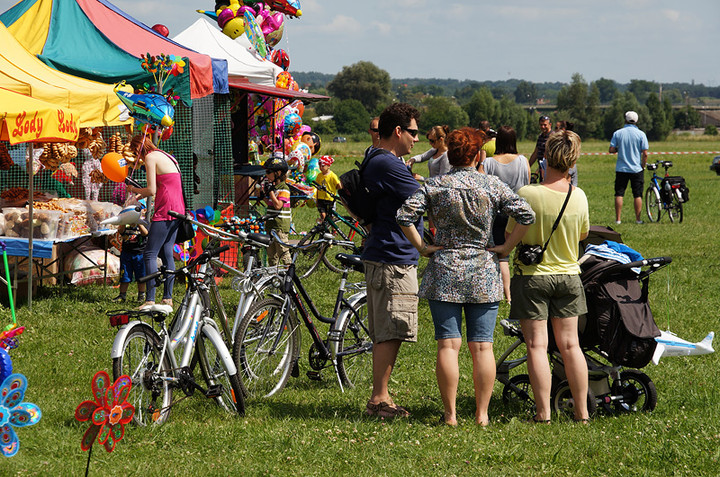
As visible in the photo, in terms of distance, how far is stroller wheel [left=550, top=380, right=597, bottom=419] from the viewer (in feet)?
16.4

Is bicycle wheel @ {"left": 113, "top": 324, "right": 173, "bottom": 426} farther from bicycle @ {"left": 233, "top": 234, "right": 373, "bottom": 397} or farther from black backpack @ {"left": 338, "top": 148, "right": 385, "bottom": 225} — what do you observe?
black backpack @ {"left": 338, "top": 148, "right": 385, "bottom": 225}

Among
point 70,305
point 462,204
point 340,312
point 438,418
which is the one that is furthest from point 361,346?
point 70,305

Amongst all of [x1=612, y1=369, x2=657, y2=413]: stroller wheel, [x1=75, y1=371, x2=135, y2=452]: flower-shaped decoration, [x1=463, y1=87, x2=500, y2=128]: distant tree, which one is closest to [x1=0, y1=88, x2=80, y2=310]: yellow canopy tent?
[x1=75, y1=371, x2=135, y2=452]: flower-shaped decoration

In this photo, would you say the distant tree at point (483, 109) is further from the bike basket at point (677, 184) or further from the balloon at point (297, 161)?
the balloon at point (297, 161)

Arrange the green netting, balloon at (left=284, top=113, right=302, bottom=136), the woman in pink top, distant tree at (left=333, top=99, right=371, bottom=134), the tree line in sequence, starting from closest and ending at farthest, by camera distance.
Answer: the woman in pink top
the green netting
balloon at (left=284, top=113, right=302, bottom=136)
distant tree at (left=333, top=99, right=371, bottom=134)
the tree line

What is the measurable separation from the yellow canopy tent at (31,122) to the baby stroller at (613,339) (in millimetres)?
4704

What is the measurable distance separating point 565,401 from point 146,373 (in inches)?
101

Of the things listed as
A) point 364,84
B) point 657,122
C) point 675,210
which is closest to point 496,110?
point 364,84

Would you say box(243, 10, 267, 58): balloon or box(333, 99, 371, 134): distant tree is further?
box(333, 99, 371, 134): distant tree

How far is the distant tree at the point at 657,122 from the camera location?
111812mm

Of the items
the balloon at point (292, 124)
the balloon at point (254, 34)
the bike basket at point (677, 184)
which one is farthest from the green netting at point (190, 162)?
the bike basket at point (677, 184)

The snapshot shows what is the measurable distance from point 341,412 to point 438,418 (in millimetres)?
642

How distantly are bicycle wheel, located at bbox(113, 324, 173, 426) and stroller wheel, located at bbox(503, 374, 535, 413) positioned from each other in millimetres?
2178

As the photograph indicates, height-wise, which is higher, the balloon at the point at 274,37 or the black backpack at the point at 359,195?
the balloon at the point at 274,37
